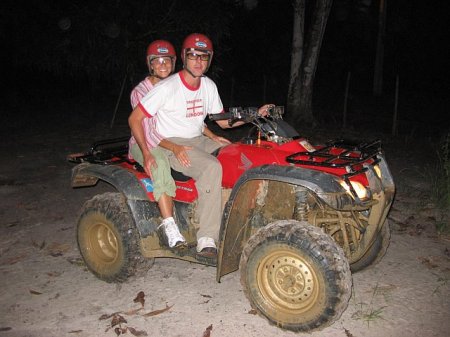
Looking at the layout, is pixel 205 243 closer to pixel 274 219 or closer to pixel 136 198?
pixel 274 219

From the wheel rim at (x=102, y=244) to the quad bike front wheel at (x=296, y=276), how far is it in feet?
5.21

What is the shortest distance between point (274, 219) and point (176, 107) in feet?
4.52

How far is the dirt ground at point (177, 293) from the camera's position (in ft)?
12.4

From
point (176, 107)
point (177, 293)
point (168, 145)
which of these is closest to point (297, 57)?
point (176, 107)

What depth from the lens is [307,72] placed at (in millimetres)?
14406

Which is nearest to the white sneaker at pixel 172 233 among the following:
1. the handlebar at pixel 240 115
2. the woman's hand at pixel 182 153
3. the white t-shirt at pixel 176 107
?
the woman's hand at pixel 182 153

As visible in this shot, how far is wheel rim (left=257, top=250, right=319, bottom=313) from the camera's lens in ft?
11.5

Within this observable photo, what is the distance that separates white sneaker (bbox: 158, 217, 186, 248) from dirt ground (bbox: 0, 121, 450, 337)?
23.9 inches

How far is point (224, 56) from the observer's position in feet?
95.0

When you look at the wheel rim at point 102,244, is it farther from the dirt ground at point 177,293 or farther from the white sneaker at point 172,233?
the white sneaker at point 172,233

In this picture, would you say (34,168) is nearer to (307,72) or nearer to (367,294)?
(367,294)

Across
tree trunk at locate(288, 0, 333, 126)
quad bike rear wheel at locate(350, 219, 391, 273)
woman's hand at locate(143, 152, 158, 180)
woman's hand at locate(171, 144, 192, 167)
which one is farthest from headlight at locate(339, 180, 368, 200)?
tree trunk at locate(288, 0, 333, 126)

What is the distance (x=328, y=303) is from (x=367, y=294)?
1139 millimetres

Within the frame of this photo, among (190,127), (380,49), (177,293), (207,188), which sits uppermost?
(380,49)
